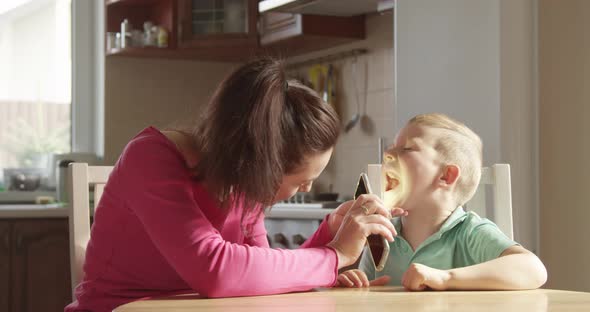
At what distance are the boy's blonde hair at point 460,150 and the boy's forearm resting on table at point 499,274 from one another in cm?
27

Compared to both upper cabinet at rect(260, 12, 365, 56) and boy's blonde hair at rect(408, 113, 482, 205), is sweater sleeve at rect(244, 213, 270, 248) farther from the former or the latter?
upper cabinet at rect(260, 12, 365, 56)

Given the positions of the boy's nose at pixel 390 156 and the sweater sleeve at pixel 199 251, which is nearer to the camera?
the sweater sleeve at pixel 199 251

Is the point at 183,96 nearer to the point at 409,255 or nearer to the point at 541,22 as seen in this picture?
the point at 541,22

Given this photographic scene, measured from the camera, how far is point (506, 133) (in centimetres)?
220

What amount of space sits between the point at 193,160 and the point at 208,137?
0.22 feet

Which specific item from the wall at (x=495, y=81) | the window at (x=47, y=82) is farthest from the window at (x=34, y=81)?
the wall at (x=495, y=81)

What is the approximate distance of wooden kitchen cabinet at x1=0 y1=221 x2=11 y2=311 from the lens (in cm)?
311

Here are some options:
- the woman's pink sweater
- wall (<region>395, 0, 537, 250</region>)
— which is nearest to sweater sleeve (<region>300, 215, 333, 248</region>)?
the woman's pink sweater

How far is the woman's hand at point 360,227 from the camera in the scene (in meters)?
1.23

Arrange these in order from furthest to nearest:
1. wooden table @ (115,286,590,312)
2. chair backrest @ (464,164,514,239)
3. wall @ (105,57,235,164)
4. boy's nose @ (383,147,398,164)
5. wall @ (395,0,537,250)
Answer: wall @ (105,57,235,164), wall @ (395,0,537,250), chair backrest @ (464,164,514,239), boy's nose @ (383,147,398,164), wooden table @ (115,286,590,312)

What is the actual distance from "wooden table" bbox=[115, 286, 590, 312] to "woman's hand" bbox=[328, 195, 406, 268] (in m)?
0.06

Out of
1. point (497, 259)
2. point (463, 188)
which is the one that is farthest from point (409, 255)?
point (497, 259)

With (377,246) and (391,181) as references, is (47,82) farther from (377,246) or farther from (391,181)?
(377,246)

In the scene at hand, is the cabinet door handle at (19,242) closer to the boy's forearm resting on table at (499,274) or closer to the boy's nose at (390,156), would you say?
the boy's nose at (390,156)
